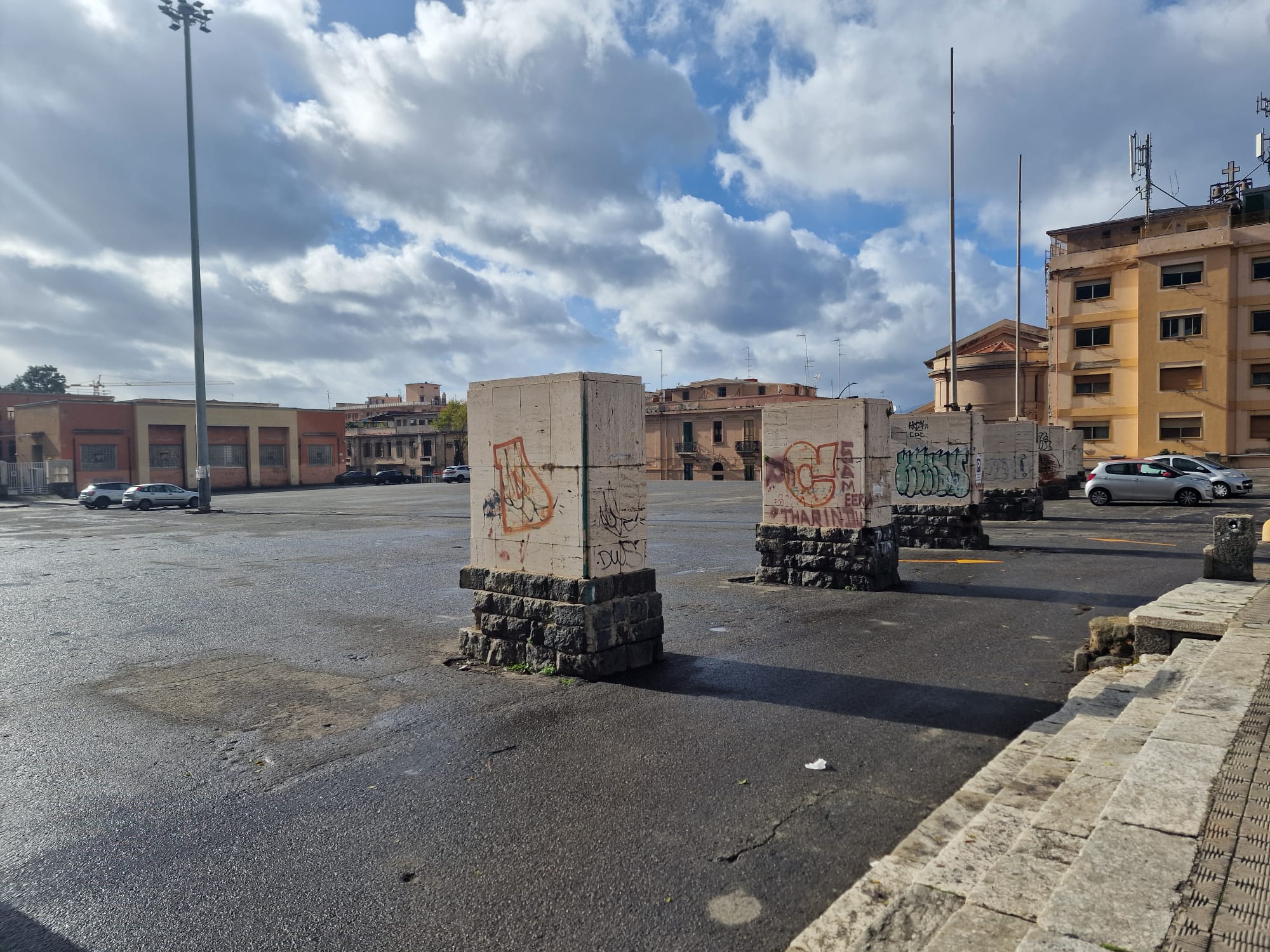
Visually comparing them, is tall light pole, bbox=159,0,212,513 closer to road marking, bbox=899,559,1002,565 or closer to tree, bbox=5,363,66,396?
road marking, bbox=899,559,1002,565

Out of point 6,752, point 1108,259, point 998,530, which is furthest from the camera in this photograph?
point 1108,259

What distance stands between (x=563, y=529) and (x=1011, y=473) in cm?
1751

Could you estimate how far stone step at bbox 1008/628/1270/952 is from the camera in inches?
107

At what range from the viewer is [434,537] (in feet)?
65.4

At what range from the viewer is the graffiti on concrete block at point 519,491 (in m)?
7.54

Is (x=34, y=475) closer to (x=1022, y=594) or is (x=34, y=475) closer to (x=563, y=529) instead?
(x=563, y=529)

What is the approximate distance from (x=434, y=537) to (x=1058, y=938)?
1837 cm

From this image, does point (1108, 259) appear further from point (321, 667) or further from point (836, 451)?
point (321, 667)

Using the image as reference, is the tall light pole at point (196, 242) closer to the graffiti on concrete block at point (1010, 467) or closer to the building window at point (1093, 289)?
the graffiti on concrete block at point (1010, 467)

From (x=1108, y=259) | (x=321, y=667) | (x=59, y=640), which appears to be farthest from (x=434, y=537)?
(x=1108, y=259)

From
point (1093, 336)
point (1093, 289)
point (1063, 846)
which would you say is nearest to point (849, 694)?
point (1063, 846)

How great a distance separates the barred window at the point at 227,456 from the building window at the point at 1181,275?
2313 inches

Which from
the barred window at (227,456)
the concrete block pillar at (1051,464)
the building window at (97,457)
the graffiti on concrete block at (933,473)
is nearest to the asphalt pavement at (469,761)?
the graffiti on concrete block at (933,473)

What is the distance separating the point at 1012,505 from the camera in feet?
69.8
